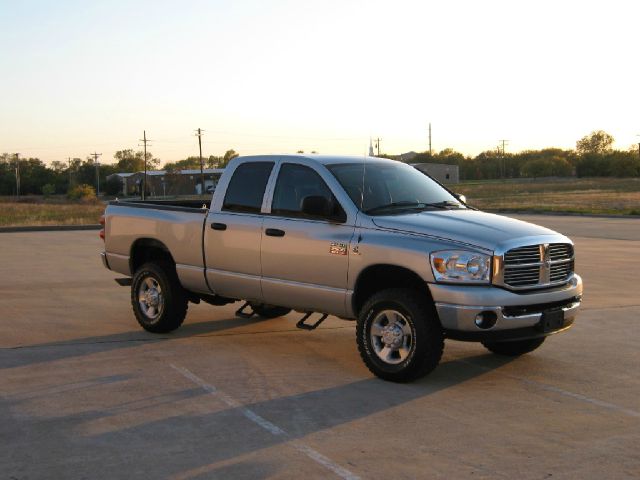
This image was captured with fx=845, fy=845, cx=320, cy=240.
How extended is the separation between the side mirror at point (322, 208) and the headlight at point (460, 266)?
112cm

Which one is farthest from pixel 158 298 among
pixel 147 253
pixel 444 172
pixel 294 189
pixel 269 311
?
pixel 444 172

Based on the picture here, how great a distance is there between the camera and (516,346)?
27.4 feet

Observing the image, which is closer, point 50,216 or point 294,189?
point 294,189

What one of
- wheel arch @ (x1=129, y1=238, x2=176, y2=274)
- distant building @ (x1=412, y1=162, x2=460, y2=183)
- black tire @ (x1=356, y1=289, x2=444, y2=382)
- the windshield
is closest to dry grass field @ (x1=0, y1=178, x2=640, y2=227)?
wheel arch @ (x1=129, y1=238, x2=176, y2=274)

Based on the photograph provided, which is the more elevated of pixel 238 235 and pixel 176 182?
pixel 176 182

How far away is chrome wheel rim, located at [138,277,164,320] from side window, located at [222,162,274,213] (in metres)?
1.37

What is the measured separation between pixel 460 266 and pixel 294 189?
2.14 metres

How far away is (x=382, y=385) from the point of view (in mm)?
7211

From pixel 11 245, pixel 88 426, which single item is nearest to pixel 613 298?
pixel 88 426

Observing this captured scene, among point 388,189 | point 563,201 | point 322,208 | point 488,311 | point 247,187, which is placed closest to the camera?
point 488,311

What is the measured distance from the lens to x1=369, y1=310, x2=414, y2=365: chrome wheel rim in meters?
7.22

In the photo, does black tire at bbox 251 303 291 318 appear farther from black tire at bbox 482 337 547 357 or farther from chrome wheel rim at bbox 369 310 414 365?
chrome wheel rim at bbox 369 310 414 365

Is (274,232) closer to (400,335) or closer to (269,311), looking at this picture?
(400,335)

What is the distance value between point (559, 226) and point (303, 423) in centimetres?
2826
